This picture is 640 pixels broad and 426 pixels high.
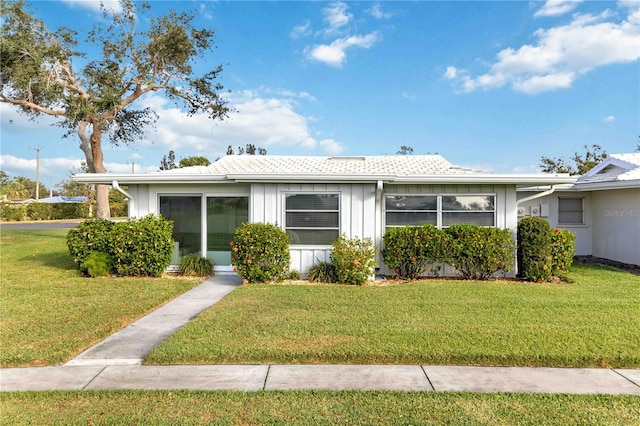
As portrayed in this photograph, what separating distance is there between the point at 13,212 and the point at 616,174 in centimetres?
4462

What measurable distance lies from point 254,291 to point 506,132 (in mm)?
16201

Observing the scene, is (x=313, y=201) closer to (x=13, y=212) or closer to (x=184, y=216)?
(x=184, y=216)

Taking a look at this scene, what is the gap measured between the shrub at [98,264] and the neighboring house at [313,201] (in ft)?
4.13

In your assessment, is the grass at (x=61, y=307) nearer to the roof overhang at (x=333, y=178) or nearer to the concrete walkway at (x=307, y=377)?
the concrete walkway at (x=307, y=377)

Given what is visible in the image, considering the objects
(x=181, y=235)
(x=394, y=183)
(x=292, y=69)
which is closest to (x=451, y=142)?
(x=292, y=69)

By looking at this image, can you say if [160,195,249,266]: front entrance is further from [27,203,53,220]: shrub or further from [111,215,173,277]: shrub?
[27,203,53,220]: shrub

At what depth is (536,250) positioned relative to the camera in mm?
8891

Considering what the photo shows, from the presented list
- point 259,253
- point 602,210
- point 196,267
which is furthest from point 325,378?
point 602,210

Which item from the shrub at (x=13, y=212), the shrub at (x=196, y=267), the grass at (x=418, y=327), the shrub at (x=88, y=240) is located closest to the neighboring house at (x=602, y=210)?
the grass at (x=418, y=327)

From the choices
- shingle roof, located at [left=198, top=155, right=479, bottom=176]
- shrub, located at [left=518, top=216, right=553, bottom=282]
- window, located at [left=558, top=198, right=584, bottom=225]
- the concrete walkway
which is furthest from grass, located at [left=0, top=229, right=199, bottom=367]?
window, located at [left=558, top=198, right=584, bottom=225]

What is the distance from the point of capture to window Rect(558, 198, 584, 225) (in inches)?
510

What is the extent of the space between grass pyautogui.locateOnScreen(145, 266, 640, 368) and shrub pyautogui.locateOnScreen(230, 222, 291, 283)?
2.18ft

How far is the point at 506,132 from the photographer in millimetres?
18547

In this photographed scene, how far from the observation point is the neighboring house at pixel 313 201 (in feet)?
29.5
